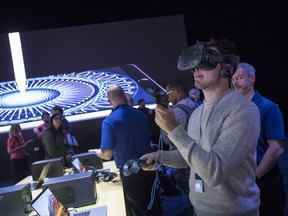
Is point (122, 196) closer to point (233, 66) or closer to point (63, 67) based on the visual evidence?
point (233, 66)

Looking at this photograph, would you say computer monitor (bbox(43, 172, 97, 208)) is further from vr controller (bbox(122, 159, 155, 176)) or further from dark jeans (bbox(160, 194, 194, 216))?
dark jeans (bbox(160, 194, 194, 216))

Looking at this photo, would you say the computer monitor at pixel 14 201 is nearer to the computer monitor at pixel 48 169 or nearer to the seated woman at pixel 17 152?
the computer monitor at pixel 48 169

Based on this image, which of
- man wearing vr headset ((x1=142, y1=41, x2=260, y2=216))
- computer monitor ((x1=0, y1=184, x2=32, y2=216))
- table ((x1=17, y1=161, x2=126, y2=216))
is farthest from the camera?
table ((x1=17, y1=161, x2=126, y2=216))

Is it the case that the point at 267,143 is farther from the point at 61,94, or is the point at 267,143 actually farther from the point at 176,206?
the point at 61,94

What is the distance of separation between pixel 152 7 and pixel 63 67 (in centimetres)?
166

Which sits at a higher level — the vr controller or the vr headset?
the vr headset

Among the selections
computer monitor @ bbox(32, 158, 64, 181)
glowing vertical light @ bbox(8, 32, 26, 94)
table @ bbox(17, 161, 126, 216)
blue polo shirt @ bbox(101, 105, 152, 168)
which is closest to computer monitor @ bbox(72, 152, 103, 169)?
computer monitor @ bbox(32, 158, 64, 181)

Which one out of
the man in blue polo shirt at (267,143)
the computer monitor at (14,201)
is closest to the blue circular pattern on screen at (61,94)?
the computer monitor at (14,201)

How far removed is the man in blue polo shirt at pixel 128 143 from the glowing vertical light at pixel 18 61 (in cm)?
395

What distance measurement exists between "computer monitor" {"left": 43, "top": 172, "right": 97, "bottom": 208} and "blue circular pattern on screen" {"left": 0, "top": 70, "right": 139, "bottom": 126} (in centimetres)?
443

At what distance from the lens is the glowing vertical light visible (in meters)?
6.97

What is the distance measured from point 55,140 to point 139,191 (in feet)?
6.29

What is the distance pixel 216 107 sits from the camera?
1577 millimetres

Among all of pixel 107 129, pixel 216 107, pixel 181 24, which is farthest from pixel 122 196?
pixel 181 24
